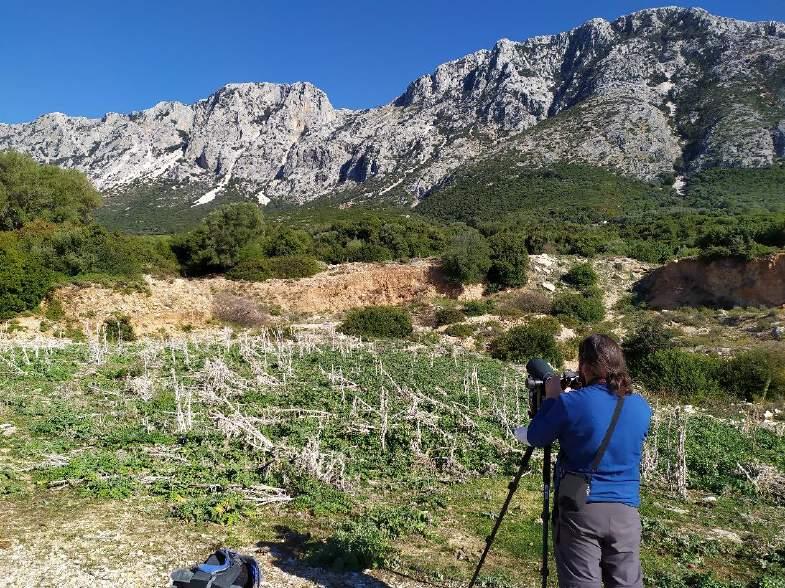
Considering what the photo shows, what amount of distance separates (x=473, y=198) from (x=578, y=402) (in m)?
77.4

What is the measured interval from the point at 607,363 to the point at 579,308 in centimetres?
2803

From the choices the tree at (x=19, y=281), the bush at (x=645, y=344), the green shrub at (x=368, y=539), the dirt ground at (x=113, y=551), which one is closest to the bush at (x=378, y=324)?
the bush at (x=645, y=344)

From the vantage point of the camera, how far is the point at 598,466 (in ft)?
9.92

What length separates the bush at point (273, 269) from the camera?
32.4m

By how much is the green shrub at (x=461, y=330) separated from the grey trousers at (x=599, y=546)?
21.6 m

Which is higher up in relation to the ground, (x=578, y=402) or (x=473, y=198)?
(x=473, y=198)

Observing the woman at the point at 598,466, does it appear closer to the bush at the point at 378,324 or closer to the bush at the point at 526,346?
the bush at the point at 526,346

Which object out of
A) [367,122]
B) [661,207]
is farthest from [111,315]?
[367,122]

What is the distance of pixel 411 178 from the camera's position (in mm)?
97250

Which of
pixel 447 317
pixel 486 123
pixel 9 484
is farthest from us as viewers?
pixel 486 123

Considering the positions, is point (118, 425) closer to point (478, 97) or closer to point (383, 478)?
point (383, 478)

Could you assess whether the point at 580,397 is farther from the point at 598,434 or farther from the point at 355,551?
the point at 355,551

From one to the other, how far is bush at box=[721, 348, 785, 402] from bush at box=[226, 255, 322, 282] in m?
23.8

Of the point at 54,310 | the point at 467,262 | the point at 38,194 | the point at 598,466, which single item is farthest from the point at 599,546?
the point at 38,194
